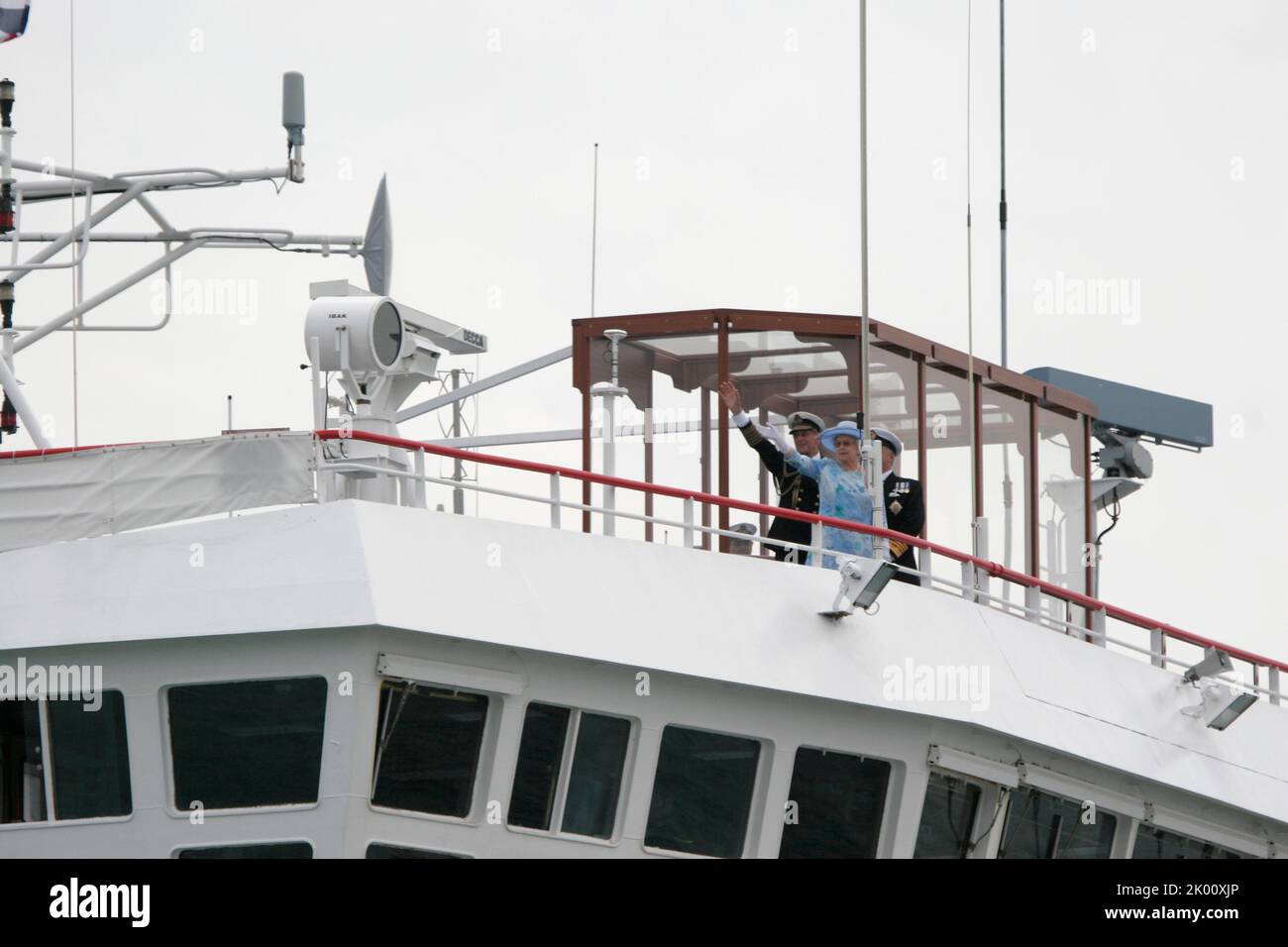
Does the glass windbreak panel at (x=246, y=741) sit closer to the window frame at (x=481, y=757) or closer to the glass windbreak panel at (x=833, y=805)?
the window frame at (x=481, y=757)

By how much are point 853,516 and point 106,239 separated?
6.63m

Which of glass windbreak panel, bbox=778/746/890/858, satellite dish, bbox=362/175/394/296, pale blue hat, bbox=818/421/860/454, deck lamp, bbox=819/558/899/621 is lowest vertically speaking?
glass windbreak panel, bbox=778/746/890/858

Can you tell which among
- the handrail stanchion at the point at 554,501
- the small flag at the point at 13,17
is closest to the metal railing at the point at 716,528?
the handrail stanchion at the point at 554,501

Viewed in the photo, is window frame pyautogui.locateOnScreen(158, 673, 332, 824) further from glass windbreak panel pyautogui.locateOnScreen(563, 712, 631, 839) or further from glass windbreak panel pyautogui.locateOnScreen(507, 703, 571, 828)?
glass windbreak panel pyautogui.locateOnScreen(563, 712, 631, 839)

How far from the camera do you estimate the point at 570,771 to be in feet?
36.7

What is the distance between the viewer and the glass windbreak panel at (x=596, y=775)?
1123 centimetres

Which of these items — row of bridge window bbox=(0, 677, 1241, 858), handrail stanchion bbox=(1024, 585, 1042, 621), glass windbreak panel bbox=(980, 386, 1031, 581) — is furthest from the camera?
glass windbreak panel bbox=(980, 386, 1031, 581)

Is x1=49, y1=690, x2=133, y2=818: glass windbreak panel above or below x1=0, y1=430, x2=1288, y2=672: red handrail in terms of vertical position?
below

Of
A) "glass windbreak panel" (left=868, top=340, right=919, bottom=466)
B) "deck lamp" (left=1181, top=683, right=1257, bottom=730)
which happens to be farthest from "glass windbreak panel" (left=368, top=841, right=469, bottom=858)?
"deck lamp" (left=1181, top=683, right=1257, bottom=730)

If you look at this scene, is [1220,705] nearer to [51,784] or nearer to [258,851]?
[258,851]

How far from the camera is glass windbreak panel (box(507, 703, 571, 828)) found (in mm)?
11031

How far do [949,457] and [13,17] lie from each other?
27.9 ft

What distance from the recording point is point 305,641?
418 inches

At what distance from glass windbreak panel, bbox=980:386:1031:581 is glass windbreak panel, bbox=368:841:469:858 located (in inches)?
273
